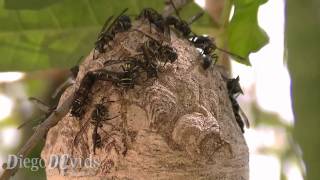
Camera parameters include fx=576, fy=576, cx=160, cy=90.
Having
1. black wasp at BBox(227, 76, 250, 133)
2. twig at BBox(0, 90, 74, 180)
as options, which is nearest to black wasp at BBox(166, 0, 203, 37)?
black wasp at BBox(227, 76, 250, 133)

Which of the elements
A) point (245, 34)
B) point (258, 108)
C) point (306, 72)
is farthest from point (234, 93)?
point (258, 108)

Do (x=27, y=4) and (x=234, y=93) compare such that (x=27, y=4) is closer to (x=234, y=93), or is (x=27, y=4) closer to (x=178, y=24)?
(x=178, y=24)

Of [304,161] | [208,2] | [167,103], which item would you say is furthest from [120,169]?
[208,2]

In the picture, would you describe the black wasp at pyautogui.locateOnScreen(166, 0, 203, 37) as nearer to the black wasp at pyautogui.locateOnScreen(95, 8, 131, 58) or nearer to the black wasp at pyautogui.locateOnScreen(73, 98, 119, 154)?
the black wasp at pyautogui.locateOnScreen(95, 8, 131, 58)

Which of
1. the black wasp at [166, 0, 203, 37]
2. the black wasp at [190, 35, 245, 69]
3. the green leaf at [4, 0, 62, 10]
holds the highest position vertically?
the green leaf at [4, 0, 62, 10]

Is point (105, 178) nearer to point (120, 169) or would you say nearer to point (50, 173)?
point (120, 169)

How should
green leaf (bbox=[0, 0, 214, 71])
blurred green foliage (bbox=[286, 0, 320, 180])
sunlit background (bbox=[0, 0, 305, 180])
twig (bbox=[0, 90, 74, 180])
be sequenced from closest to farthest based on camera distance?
blurred green foliage (bbox=[286, 0, 320, 180]), twig (bbox=[0, 90, 74, 180]), green leaf (bbox=[0, 0, 214, 71]), sunlit background (bbox=[0, 0, 305, 180])

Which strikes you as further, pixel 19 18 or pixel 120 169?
pixel 19 18
